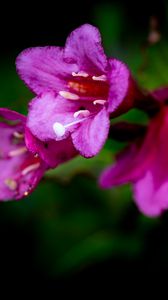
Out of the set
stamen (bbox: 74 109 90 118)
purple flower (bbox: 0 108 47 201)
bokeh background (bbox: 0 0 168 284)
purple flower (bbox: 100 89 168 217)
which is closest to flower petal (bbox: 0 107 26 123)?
purple flower (bbox: 0 108 47 201)

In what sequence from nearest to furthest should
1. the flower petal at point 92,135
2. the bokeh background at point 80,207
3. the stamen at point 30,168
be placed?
the flower petal at point 92,135, the stamen at point 30,168, the bokeh background at point 80,207

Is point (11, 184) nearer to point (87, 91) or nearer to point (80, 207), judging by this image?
point (87, 91)

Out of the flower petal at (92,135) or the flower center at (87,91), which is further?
the flower center at (87,91)

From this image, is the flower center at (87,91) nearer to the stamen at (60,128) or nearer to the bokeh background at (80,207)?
the stamen at (60,128)

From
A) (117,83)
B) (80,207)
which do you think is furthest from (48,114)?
(80,207)

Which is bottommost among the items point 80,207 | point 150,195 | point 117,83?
point 80,207

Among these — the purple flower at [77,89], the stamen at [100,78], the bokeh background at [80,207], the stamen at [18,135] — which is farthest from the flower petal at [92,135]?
the bokeh background at [80,207]
